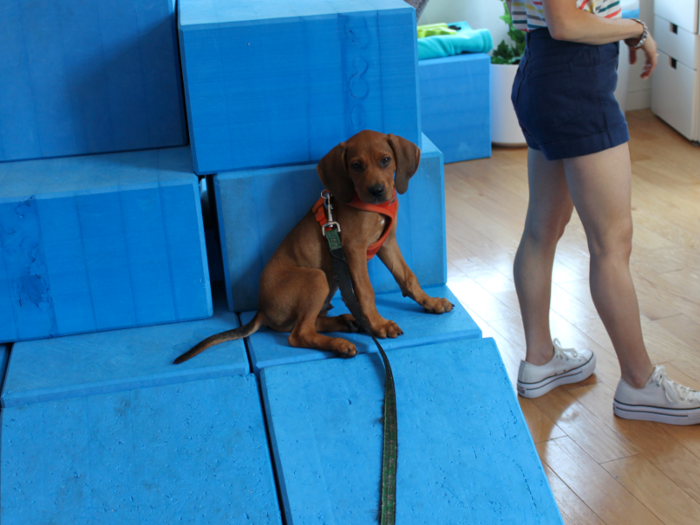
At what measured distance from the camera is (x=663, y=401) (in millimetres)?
1718

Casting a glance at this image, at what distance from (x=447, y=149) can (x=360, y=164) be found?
2.47 m

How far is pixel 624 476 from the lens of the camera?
1585 millimetres

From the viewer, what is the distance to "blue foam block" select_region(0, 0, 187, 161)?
1677mm

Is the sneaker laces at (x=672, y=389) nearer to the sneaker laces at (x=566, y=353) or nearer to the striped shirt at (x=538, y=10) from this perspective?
the sneaker laces at (x=566, y=353)

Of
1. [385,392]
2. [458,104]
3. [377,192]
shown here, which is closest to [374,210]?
[377,192]

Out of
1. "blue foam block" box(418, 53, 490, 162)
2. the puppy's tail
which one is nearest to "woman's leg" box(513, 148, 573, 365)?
the puppy's tail

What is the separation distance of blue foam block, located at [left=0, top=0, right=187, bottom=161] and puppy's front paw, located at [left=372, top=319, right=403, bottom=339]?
0.75 metres

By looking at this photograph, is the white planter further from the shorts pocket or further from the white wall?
the shorts pocket

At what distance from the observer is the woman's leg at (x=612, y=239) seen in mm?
1498

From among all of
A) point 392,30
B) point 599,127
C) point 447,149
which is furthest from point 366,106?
point 447,149

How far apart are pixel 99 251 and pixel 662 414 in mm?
1407

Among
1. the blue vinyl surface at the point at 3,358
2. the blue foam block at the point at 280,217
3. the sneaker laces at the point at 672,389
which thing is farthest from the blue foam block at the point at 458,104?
the blue vinyl surface at the point at 3,358

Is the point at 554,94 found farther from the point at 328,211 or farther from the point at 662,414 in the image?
the point at 662,414

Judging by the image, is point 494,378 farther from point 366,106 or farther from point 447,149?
point 447,149
